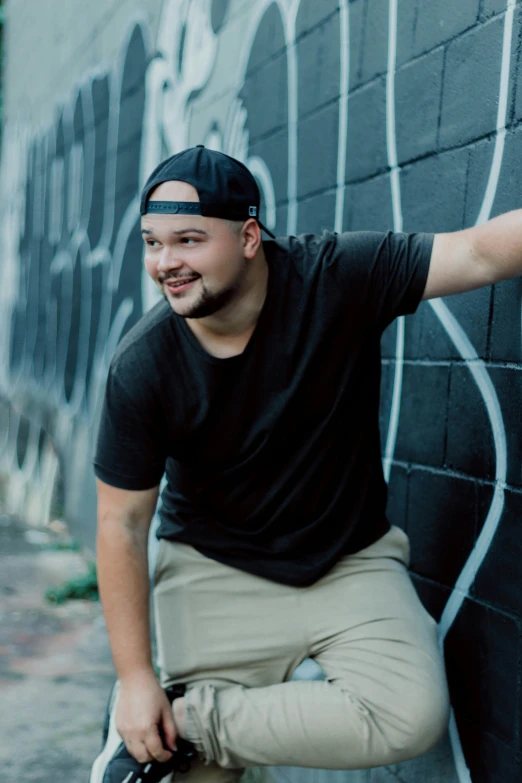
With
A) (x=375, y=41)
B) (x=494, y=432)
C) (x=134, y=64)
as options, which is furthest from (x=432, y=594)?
(x=134, y=64)

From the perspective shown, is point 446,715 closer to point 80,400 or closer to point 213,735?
point 213,735

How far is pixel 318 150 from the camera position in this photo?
320 cm

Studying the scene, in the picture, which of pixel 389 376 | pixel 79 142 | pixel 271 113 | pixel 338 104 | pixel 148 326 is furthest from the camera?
pixel 79 142

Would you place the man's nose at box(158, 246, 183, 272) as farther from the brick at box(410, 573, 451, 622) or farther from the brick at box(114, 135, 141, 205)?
the brick at box(114, 135, 141, 205)

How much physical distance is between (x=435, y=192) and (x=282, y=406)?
0.74 metres

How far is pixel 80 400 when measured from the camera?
6.09 meters

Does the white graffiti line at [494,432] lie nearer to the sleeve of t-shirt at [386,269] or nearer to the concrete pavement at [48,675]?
the sleeve of t-shirt at [386,269]

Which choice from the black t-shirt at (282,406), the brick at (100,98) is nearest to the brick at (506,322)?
the black t-shirt at (282,406)

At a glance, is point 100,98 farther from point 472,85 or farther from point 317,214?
point 472,85

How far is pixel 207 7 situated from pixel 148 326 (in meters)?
2.50

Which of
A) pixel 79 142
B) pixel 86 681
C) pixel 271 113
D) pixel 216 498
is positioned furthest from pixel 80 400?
pixel 216 498

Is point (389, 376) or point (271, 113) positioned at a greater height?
point (271, 113)

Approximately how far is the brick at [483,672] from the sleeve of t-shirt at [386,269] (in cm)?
75

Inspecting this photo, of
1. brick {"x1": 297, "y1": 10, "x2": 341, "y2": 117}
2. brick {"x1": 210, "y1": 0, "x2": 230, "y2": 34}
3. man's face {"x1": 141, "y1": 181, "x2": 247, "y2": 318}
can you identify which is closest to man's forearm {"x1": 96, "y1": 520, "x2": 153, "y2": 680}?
man's face {"x1": 141, "y1": 181, "x2": 247, "y2": 318}
